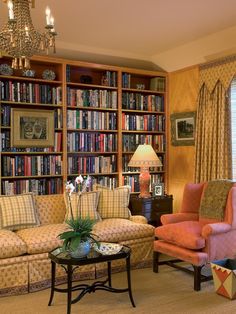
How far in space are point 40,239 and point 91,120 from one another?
7.33 feet

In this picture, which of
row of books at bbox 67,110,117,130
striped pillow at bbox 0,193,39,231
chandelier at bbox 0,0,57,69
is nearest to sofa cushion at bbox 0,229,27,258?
striped pillow at bbox 0,193,39,231

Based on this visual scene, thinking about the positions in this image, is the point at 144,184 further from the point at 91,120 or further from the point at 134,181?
the point at 91,120

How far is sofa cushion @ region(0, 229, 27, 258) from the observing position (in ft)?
12.0

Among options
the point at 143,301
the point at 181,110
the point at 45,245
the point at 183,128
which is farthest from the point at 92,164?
the point at 143,301

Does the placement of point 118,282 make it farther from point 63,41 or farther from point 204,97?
point 63,41

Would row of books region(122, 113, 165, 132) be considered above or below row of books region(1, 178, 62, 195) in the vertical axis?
above

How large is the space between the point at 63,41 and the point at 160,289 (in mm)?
3423

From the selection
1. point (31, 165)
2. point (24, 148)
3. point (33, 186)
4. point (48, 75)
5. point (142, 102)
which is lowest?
point (33, 186)

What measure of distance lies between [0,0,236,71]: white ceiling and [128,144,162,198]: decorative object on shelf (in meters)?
1.47

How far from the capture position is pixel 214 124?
5.23m

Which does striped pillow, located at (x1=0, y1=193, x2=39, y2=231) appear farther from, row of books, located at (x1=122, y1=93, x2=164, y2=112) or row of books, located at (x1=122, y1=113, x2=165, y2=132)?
row of books, located at (x1=122, y1=93, x2=164, y2=112)

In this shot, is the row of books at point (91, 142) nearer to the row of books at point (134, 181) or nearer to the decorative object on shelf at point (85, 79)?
the row of books at point (134, 181)

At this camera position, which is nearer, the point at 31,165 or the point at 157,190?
the point at 31,165

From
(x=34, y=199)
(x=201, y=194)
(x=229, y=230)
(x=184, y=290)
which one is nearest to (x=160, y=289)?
(x=184, y=290)
